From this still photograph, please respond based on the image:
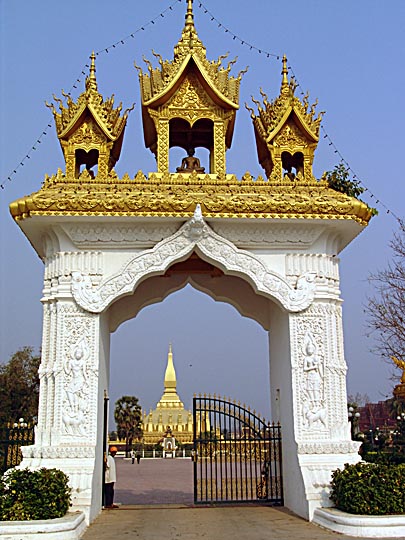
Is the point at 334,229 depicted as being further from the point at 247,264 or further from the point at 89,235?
the point at 89,235

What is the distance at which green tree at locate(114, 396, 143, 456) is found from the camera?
4772 centimetres

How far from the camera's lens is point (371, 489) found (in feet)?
27.2

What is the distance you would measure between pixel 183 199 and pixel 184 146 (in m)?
3.68

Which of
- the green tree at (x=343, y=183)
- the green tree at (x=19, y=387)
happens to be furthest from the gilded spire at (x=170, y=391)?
the green tree at (x=343, y=183)

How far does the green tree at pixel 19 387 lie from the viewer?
84.9ft

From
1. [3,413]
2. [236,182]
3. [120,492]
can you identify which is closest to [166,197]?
[236,182]

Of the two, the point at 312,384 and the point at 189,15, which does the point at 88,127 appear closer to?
the point at 189,15

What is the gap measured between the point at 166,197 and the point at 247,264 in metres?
1.73

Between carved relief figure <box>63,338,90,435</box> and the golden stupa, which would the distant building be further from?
carved relief figure <box>63,338,90,435</box>

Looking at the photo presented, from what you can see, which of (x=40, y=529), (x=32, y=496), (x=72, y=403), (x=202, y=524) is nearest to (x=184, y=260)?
(x=72, y=403)

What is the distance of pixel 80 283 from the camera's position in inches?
396

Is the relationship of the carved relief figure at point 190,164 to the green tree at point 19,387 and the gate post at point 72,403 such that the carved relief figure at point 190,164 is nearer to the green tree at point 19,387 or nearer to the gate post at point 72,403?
the gate post at point 72,403

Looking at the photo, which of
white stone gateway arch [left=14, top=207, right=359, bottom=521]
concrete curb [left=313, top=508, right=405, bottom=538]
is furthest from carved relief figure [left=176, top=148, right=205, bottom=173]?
concrete curb [left=313, top=508, right=405, bottom=538]

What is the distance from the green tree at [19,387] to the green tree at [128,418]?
A: 64.3 ft
